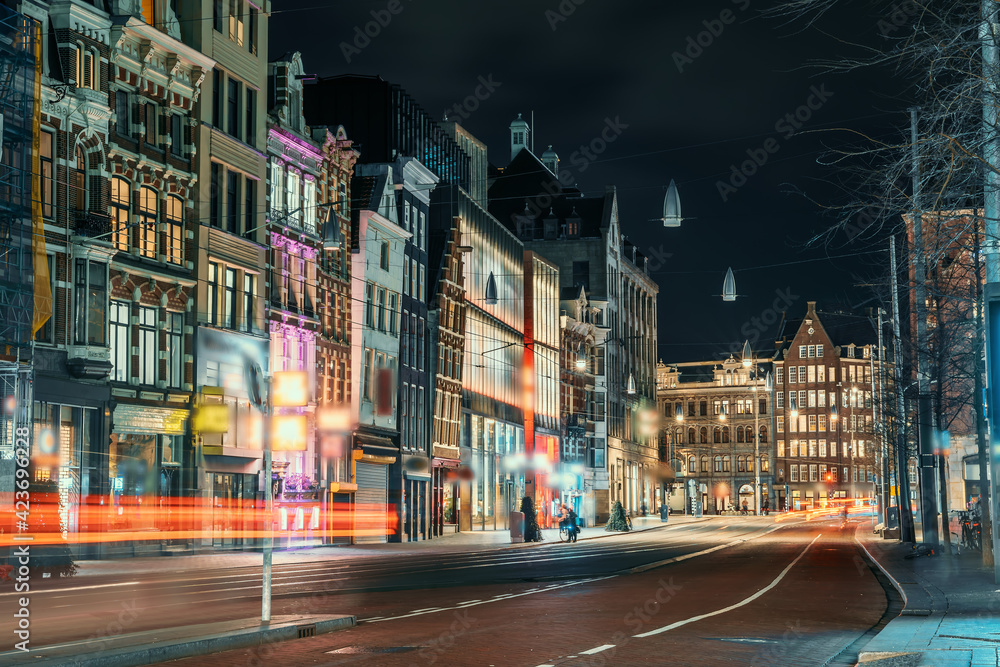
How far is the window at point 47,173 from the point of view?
121 feet

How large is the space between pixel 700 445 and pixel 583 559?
136 meters

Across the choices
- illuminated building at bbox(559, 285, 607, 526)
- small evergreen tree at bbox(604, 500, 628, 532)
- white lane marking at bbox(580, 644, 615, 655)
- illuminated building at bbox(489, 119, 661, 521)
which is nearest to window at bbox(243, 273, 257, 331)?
white lane marking at bbox(580, 644, 615, 655)

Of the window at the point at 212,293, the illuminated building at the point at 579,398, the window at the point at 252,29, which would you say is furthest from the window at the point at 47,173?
the illuminated building at the point at 579,398

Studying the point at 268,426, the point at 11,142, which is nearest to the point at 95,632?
the point at 268,426

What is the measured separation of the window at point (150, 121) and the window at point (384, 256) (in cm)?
1803

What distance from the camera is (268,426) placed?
16.5 metres

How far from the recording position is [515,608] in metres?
20.6

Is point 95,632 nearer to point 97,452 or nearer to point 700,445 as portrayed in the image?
point 97,452

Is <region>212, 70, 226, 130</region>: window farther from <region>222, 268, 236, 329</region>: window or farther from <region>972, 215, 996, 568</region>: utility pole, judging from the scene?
<region>972, 215, 996, 568</region>: utility pole

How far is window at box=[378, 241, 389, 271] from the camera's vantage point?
59.6 metres

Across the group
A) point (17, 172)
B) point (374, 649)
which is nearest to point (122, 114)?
point (17, 172)

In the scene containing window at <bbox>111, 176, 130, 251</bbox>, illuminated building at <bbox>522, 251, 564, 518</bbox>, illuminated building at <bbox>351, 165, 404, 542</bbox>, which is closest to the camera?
window at <bbox>111, 176, 130, 251</bbox>

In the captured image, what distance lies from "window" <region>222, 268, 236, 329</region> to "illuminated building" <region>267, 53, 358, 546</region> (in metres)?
2.34

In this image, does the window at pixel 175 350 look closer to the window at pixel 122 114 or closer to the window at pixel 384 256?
the window at pixel 122 114
